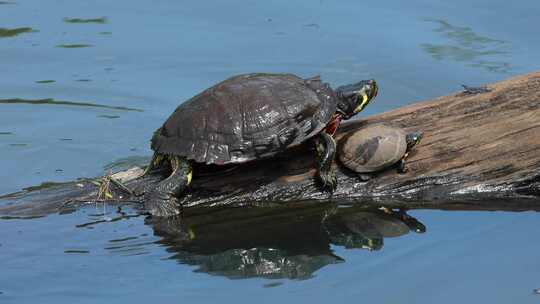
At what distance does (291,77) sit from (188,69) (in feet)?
9.79

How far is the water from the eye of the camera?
6.05m

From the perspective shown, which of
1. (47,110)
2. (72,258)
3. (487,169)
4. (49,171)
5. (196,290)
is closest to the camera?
(196,290)

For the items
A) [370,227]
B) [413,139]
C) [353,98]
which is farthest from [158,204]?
[413,139]

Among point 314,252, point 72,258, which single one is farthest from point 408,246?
point 72,258

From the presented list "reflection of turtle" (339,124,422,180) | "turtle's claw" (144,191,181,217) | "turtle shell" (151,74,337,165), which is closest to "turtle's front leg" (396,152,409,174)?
"reflection of turtle" (339,124,422,180)

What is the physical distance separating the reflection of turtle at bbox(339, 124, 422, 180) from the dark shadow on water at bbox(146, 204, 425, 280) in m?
0.31

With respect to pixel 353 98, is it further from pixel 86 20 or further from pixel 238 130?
pixel 86 20

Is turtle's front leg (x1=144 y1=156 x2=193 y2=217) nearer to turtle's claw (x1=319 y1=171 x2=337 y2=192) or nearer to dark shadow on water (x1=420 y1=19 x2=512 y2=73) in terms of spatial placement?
turtle's claw (x1=319 y1=171 x2=337 y2=192)

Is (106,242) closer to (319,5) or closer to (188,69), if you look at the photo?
(188,69)

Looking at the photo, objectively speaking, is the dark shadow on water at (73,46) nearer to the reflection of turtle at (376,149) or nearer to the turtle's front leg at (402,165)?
the reflection of turtle at (376,149)

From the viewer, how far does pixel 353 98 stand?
7066mm

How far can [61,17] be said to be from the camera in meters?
11.0

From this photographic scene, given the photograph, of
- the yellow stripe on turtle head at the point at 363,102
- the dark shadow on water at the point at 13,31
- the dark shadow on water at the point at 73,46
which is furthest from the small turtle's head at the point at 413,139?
the dark shadow on water at the point at 13,31

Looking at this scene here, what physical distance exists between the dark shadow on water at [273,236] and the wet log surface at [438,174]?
90 millimetres
